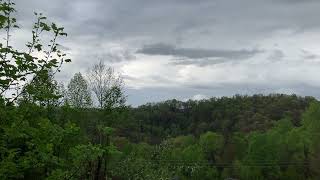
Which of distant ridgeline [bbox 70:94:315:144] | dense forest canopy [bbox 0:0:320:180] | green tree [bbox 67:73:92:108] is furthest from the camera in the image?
distant ridgeline [bbox 70:94:315:144]

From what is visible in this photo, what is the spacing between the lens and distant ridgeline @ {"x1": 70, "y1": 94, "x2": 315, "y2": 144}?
130000mm

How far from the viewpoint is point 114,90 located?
101 feet

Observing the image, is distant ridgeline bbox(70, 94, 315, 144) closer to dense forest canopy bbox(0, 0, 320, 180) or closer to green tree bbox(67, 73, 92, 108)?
dense forest canopy bbox(0, 0, 320, 180)

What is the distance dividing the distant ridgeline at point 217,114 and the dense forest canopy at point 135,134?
0.31 metres

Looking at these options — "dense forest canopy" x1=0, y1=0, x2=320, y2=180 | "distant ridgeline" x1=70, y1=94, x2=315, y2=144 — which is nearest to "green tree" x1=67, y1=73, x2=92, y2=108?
"dense forest canopy" x1=0, y1=0, x2=320, y2=180

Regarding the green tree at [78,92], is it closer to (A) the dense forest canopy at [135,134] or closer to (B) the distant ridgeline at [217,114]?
(A) the dense forest canopy at [135,134]

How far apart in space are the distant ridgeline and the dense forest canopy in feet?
1.01

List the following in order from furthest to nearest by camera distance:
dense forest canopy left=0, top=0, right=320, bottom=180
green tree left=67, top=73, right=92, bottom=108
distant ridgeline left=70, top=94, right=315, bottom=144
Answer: distant ridgeline left=70, top=94, right=315, bottom=144, green tree left=67, top=73, right=92, bottom=108, dense forest canopy left=0, top=0, right=320, bottom=180

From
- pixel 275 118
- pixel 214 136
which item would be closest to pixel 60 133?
pixel 214 136

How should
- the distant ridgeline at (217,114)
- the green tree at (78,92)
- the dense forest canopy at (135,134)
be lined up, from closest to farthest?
the dense forest canopy at (135,134) → the green tree at (78,92) → the distant ridgeline at (217,114)

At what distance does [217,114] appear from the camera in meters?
145

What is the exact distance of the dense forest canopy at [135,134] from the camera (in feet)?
24.1

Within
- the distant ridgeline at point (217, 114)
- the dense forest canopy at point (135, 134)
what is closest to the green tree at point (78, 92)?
the dense forest canopy at point (135, 134)

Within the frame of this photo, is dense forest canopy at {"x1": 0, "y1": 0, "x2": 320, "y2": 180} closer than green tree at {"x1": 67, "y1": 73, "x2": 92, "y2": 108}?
Yes
